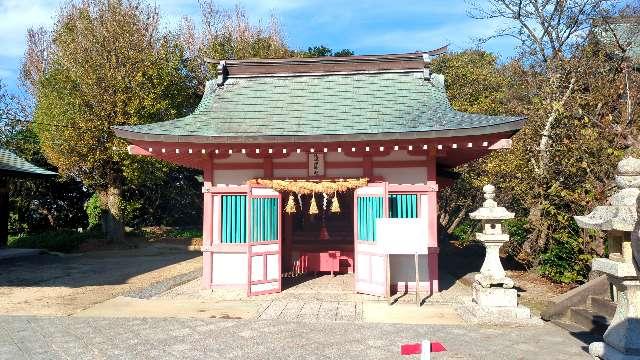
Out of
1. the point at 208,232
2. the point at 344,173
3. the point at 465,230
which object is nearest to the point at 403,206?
the point at 344,173

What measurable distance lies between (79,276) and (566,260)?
12996mm

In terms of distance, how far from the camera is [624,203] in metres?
5.10

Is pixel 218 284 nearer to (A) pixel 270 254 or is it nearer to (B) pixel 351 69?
(A) pixel 270 254

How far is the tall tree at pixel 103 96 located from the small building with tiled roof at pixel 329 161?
890cm

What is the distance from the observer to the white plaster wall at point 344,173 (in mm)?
10039

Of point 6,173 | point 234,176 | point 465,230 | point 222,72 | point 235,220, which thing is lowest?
point 465,230

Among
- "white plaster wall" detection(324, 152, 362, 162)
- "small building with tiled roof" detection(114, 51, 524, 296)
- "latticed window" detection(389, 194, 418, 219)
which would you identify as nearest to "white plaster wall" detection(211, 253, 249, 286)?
"small building with tiled roof" detection(114, 51, 524, 296)

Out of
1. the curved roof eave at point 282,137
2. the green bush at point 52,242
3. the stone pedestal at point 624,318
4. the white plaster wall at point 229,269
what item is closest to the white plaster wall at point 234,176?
the curved roof eave at point 282,137

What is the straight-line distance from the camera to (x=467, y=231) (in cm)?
1886

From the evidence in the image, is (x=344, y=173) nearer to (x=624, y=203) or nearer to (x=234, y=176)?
(x=234, y=176)

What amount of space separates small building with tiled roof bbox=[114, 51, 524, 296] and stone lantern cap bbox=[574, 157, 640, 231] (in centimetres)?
Answer: 324

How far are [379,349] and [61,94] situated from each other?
1826cm

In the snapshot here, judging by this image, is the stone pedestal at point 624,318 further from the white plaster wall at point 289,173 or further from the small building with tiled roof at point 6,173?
the small building with tiled roof at point 6,173

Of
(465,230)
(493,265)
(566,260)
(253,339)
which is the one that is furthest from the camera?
(465,230)
